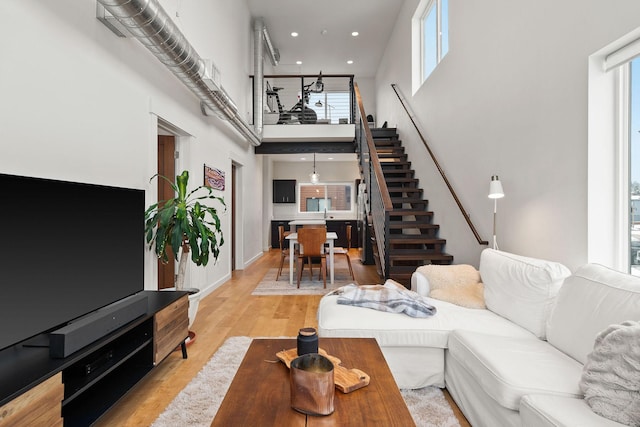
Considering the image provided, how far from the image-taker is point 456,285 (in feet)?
9.03

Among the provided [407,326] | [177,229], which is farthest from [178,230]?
[407,326]

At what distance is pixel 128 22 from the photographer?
2.23 metres

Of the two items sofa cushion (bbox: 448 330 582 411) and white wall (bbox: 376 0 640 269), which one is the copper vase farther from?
white wall (bbox: 376 0 640 269)

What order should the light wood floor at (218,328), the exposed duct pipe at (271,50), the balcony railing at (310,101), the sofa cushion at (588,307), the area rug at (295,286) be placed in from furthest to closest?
1. the balcony railing at (310,101)
2. the exposed duct pipe at (271,50)
3. the area rug at (295,286)
4. the light wood floor at (218,328)
5. the sofa cushion at (588,307)

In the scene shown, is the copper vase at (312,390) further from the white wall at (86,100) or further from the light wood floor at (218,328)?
the white wall at (86,100)

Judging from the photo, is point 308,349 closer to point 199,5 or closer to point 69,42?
point 69,42

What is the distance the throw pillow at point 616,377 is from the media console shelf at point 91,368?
79.9 inches

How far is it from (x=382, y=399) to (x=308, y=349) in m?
0.34

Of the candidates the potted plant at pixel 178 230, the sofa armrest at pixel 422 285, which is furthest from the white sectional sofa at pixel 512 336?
the potted plant at pixel 178 230

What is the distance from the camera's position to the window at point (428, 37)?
190 inches

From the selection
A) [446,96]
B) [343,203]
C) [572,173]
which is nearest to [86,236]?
[572,173]

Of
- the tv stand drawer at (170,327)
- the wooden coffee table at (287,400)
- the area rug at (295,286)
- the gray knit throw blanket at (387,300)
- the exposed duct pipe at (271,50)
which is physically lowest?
the area rug at (295,286)

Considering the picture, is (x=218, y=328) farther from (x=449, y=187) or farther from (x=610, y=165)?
(x=610, y=165)

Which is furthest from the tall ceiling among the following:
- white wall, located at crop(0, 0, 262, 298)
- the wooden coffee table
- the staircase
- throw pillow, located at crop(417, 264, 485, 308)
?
the wooden coffee table
